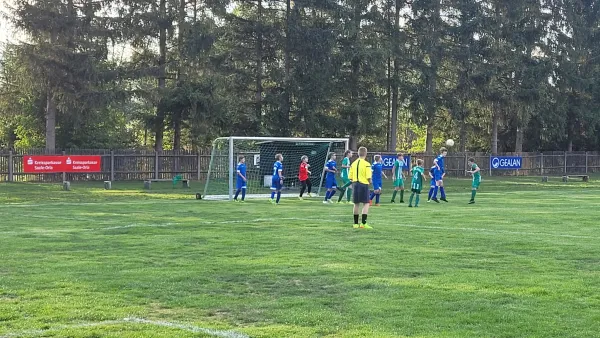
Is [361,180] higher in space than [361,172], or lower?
lower

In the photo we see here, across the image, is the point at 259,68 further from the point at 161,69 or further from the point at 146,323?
the point at 146,323

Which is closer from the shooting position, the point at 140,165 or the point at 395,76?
the point at 140,165

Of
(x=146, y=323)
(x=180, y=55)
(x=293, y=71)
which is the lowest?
(x=146, y=323)

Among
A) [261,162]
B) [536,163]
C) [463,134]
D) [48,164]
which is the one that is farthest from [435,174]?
[536,163]

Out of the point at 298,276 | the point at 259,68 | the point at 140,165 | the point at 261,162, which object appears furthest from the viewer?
the point at 259,68

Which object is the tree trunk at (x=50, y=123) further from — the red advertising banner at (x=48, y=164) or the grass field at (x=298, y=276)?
the grass field at (x=298, y=276)

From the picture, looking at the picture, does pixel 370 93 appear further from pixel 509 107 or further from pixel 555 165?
pixel 555 165

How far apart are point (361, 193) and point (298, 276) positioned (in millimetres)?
6567

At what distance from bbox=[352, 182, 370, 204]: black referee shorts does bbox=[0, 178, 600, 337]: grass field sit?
2.22ft

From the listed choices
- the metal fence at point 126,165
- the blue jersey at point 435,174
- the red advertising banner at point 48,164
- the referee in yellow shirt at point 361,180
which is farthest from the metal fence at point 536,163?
the referee in yellow shirt at point 361,180

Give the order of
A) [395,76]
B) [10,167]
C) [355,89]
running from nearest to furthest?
[10,167] < [355,89] < [395,76]

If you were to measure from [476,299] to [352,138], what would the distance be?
4038cm

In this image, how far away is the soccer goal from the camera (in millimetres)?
30266

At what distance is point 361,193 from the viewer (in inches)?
648
